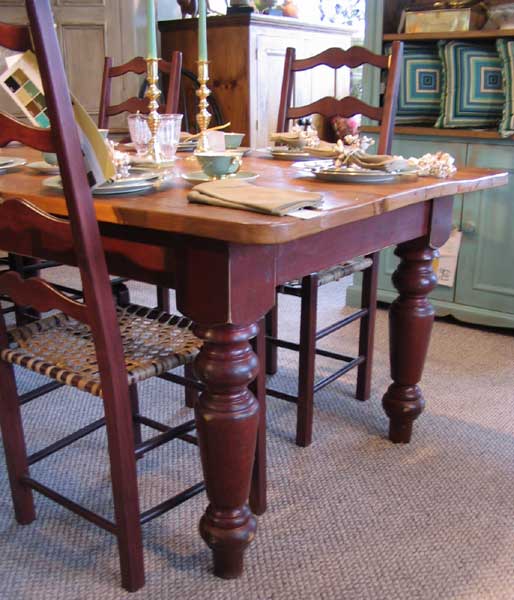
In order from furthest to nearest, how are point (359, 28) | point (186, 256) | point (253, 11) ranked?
point (359, 28), point (253, 11), point (186, 256)

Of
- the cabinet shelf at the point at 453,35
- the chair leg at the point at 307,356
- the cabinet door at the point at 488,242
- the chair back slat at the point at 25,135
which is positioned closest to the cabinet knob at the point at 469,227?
the cabinet door at the point at 488,242

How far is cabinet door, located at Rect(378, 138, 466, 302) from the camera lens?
2.66 metres

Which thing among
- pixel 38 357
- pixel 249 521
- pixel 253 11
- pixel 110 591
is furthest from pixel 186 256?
pixel 253 11

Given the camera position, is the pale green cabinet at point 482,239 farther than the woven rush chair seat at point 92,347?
Yes

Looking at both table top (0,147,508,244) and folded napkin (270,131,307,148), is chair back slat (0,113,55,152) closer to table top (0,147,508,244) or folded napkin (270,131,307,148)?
table top (0,147,508,244)

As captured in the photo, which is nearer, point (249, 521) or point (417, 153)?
point (249, 521)

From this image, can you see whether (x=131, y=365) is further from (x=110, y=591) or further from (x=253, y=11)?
(x=253, y=11)

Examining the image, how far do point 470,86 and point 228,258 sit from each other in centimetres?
195

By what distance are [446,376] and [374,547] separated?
985 mm

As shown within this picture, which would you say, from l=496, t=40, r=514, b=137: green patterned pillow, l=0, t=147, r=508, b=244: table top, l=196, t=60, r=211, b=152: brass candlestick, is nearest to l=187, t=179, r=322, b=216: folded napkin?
l=0, t=147, r=508, b=244: table top

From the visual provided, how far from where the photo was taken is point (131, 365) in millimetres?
1259

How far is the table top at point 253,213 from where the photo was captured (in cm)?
99

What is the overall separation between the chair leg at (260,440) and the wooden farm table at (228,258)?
16cm

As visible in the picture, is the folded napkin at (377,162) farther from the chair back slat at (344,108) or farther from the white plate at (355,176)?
the chair back slat at (344,108)
